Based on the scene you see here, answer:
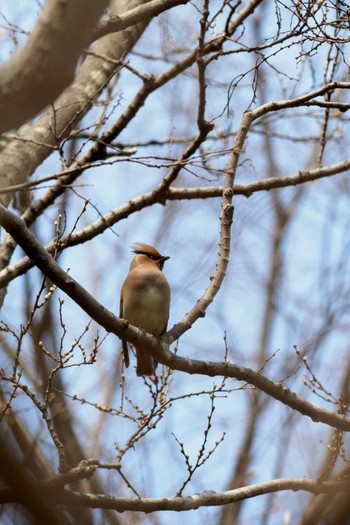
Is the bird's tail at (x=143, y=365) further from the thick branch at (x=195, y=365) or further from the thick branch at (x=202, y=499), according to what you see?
the thick branch at (x=202, y=499)

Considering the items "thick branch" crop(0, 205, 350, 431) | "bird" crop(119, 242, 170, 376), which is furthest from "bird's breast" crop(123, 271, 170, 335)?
"thick branch" crop(0, 205, 350, 431)

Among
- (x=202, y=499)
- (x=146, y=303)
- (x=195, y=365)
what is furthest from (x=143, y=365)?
(x=202, y=499)

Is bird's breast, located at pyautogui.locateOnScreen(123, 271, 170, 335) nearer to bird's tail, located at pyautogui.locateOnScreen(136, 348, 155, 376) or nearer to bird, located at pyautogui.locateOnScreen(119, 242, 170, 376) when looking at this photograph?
bird, located at pyautogui.locateOnScreen(119, 242, 170, 376)

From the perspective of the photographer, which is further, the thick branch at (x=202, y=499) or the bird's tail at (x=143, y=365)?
the bird's tail at (x=143, y=365)

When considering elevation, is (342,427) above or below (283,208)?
below

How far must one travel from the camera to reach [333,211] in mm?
Result: 10438

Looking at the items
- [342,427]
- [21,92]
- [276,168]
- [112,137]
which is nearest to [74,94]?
[112,137]

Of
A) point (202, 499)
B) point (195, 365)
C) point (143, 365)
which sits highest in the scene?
point (143, 365)

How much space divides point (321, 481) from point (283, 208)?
7646 millimetres

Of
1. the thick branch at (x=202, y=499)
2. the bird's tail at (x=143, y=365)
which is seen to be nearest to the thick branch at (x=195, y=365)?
the thick branch at (x=202, y=499)

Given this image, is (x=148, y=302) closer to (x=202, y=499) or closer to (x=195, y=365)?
(x=195, y=365)

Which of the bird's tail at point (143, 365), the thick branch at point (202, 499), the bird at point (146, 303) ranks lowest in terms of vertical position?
the thick branch at point (202, 499)

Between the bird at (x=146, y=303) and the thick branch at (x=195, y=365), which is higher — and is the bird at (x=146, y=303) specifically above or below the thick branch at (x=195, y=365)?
above

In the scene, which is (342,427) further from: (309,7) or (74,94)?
(74,94)
